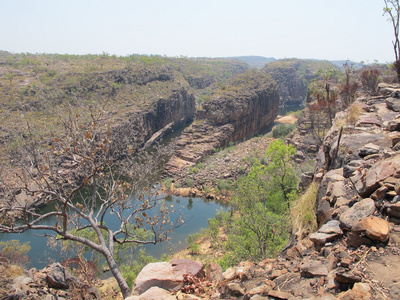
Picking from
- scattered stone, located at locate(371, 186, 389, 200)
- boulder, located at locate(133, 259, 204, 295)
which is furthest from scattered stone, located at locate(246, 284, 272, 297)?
scattered stone, located at locate(371, 186, 389, 200)

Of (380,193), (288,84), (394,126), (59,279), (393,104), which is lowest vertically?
(59,279)

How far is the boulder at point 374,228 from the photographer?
14.2 feet

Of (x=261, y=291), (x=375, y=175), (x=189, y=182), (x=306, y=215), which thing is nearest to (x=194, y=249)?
(x=189, y=182)

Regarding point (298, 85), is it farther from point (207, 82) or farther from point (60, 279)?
point (60, 279)

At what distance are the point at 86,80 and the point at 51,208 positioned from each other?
117 ft

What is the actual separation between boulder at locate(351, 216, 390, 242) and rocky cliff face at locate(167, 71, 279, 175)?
3739 centimetres

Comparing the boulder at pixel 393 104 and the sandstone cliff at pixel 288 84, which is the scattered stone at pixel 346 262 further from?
the sandstone cliff at pixel 288 84

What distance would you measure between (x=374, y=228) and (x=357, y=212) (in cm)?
73

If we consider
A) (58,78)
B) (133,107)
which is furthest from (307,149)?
(58,78)

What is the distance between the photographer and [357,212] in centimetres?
515

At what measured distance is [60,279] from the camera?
391 inches

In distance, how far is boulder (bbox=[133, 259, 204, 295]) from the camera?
18.9ft

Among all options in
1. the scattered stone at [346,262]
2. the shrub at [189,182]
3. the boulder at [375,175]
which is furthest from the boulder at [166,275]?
the shrub at [189,182]

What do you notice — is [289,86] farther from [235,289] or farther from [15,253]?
[235,289]
